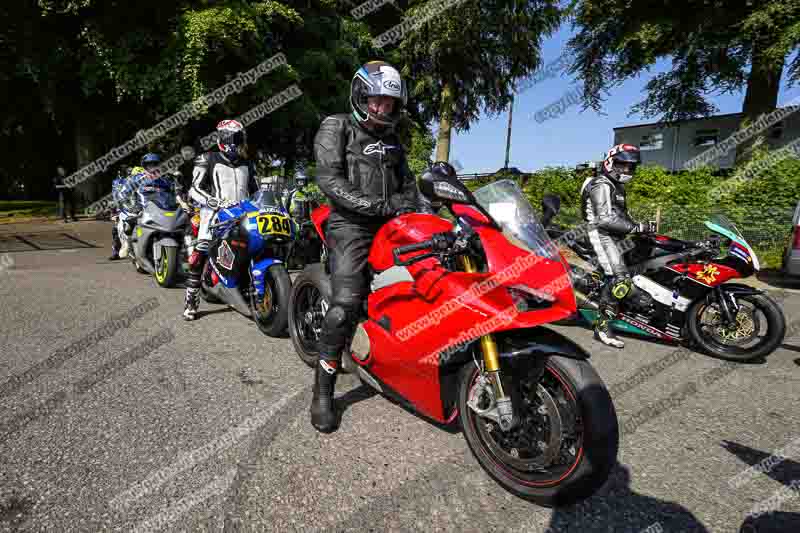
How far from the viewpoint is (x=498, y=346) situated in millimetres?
2391

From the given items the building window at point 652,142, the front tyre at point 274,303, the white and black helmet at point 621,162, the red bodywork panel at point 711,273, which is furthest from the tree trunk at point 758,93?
the building window at point 652,142

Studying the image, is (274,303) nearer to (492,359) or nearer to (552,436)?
(492,359)

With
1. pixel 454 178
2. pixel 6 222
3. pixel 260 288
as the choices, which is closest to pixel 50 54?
pixel 6 222

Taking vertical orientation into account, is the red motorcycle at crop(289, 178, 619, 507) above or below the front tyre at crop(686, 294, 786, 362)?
above

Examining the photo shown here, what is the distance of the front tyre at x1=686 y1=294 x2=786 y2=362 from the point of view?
14.1ft

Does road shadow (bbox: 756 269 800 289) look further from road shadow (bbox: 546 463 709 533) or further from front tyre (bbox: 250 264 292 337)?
front tyre (bbox: 250 264 292 337)

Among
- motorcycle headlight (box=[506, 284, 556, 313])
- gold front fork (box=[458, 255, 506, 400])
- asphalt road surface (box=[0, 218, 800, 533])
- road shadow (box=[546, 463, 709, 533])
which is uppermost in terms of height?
motorcycle headlight (box=[506, 284, 556, 313])

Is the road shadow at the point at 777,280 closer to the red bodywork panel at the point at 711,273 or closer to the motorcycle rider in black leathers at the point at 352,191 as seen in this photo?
the red bodywork panel at the point at 711,273

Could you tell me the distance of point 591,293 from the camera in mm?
5242

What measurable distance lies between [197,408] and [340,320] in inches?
45.3

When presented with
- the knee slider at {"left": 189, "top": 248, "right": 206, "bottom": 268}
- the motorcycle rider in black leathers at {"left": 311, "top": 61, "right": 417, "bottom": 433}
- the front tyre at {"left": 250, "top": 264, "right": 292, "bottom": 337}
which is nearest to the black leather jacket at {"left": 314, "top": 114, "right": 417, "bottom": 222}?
the motorcycle rider in black leathers at {"left": 311, "top": 61, "right": 417, "bottom": 433}

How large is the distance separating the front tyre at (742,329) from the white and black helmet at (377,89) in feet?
11.9

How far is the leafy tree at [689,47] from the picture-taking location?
14.5 meters

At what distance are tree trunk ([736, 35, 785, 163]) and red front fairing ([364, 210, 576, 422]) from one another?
16.3 m
